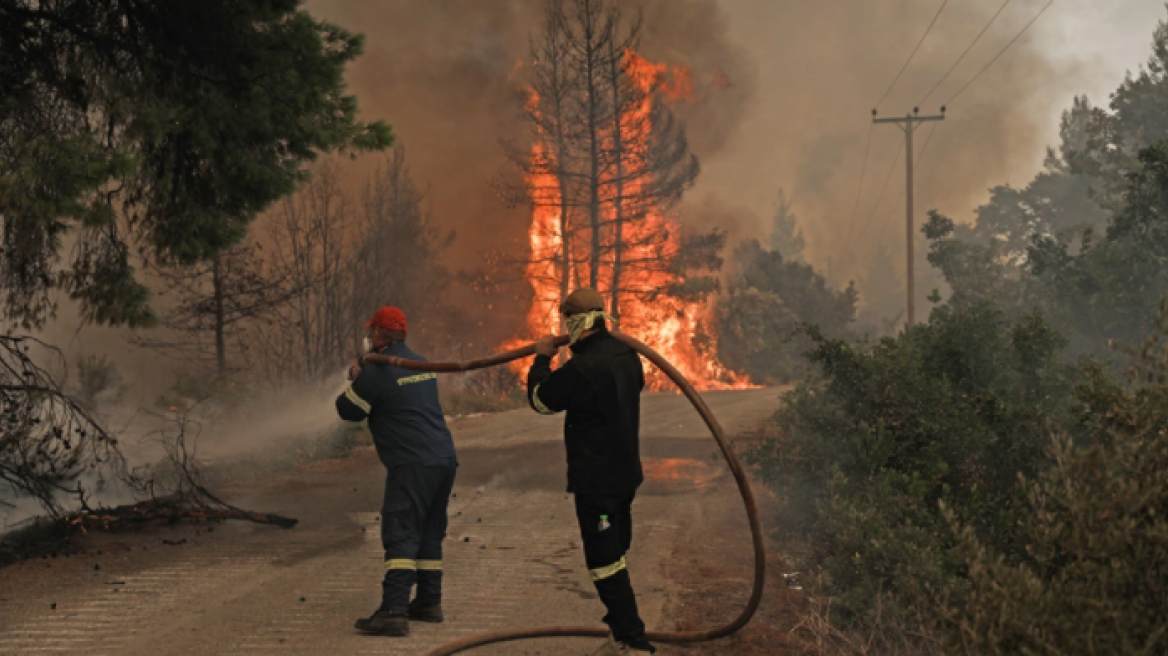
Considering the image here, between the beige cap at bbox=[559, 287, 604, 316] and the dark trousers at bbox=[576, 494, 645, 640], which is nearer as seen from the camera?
the dark trousers at bbox=[576, 494, 645, 640]

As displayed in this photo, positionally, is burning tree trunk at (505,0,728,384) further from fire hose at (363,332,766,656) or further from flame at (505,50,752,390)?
fire hose at (363,332,766,656)

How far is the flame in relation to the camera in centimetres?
3394

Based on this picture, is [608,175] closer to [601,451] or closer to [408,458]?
[408,458]

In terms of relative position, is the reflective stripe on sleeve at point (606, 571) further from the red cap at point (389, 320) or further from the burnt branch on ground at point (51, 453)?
the burnt branch on ground at point (51, 453)

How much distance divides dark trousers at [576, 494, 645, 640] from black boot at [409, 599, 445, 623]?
1418mm

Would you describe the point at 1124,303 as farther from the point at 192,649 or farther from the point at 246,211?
the point at 192,649

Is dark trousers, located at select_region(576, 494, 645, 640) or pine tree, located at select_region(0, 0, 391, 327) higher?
pine tree, located at select_region(0, 0, 391, 327)

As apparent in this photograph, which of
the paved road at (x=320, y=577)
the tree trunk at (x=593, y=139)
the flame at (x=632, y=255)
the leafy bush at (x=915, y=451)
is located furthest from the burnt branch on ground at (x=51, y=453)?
the flame at (x=632, y=255)

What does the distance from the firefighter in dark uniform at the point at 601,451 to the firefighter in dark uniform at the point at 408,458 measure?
3.90ft

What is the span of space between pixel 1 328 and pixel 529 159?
80.6ft

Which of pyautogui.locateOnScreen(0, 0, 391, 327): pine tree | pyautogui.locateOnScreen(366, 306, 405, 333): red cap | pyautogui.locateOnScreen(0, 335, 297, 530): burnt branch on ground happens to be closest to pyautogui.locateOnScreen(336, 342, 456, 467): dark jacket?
pyautogui.locateOnScreen(366, 306, 405, 333): red cap

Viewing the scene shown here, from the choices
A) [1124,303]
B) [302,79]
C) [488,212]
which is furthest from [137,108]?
[488,212]

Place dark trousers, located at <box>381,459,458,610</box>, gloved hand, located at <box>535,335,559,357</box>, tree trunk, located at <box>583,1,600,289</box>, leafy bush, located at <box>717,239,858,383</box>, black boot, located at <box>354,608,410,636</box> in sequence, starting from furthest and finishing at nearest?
1. leafy bush, located at <box>717,239,858,383</box>
2. tree trunk, located at <box>583,1,600,289</box>
3. dark trousers, located at <box>381,459,458,610</box>
4. black boot, located at <box>354,608,410,636</box>
5. gloved hand, located at <box>535,335,559,357</box>

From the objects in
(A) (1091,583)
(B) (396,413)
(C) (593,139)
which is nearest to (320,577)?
(B) (396,413)
